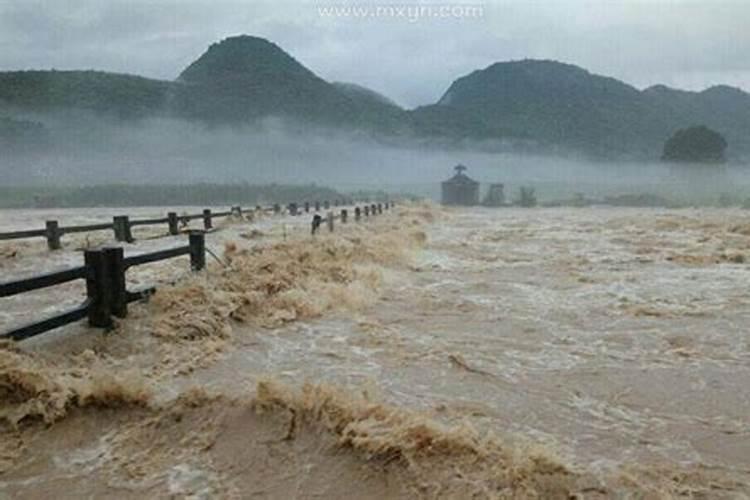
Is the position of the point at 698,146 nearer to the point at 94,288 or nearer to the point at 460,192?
the point at 460,192

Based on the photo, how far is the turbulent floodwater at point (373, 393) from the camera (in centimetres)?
383

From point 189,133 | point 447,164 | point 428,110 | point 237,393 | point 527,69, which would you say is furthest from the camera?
point 527,69

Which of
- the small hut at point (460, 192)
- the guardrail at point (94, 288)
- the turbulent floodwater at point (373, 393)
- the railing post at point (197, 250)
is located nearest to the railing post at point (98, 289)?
the guardrail at point (94, 288)

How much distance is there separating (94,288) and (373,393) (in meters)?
3.00

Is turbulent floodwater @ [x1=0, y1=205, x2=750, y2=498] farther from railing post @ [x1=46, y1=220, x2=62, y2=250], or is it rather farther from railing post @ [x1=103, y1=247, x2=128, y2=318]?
railing post @ [x1=46, y1=220, x2=62, y2=250]

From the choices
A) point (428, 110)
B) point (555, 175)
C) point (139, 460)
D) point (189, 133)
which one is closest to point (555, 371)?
point (139, 460)

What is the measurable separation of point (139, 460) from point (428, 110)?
132 metres

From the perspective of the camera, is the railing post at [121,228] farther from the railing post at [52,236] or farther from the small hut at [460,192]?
the small hut at [460,192]

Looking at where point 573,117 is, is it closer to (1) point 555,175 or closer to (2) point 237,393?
(1) point 555,175

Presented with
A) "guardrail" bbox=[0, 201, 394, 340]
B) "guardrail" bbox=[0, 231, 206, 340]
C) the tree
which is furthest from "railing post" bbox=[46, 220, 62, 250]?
the tree

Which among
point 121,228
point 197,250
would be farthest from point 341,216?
point 197,250

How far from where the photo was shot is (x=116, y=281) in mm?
6211

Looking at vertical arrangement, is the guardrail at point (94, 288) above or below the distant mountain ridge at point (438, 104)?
below

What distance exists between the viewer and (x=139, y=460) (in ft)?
13.2
